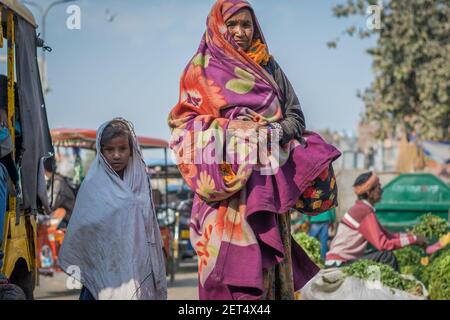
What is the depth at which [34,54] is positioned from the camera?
6973 mm

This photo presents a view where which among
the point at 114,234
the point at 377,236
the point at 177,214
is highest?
the point at 114,234

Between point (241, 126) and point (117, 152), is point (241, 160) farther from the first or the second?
point (117, 152)

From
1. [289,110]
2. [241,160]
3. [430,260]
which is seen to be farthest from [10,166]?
[430,260]

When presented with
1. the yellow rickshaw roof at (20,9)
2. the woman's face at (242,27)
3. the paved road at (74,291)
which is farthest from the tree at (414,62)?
the woman's face at (242,27)

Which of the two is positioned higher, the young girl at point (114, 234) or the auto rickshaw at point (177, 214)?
the young girl at point (114, 234)

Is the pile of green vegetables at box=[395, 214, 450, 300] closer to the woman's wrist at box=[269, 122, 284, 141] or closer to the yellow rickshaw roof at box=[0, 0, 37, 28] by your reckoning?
the woman's wrist at box=[269, 122, 284, 141]

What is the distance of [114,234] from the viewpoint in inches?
210

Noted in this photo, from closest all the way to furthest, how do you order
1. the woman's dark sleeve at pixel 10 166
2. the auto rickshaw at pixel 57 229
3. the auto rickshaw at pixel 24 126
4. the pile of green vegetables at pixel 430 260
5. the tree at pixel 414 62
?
the woman's dark sleeve at pixel 10 166 → the auto rickshaw at pixel 24 126 → the pile of green vegetables at pixel 430 260 → the auto rickshaw at pixel 57 229 → the tree at pixel 414 62

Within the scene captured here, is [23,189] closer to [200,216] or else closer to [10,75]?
[10,75]

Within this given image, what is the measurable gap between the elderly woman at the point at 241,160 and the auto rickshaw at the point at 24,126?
1.92 m

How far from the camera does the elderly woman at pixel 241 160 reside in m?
4.70

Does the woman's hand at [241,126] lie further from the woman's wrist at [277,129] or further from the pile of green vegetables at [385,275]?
the pile of green vegetables at [385,275]

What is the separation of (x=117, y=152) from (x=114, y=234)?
0.49 metres
